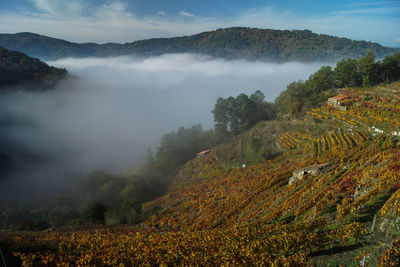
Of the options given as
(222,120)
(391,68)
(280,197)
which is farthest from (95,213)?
(391,68)

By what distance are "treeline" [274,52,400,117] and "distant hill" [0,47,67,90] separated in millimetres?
92659

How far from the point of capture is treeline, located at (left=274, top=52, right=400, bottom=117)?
46.8m

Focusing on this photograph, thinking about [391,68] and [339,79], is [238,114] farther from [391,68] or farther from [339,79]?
[391,68]

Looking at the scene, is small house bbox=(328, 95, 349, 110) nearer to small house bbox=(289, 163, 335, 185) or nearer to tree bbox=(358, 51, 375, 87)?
tree bbox=(358, 51, 375, 87)

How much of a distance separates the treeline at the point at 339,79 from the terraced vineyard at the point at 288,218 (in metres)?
11.9

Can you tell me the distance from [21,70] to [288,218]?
10613 centimetres

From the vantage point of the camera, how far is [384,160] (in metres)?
17.7

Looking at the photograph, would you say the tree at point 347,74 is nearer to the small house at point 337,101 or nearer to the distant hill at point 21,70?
the small house at point 337,101

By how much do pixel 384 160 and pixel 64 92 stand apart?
5289 inches

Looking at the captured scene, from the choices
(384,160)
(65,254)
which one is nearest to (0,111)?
(65,254)

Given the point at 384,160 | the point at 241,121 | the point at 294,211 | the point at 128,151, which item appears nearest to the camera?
the point at 294,211

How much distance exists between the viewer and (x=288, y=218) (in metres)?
16.0

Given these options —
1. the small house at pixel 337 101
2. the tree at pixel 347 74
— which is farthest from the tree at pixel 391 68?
the small house at pixel 337 101

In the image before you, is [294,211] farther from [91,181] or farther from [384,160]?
[91,181]
